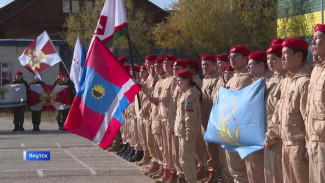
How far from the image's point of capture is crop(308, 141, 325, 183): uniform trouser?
593cm

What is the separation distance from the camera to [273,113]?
23.4 ft

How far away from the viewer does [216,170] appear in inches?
422

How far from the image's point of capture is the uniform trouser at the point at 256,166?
764 centimetres

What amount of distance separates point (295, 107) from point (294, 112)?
0.17ft

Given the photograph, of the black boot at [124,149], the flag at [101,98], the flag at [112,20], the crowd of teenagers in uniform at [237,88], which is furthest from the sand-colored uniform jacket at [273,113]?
the black boot at [124,149]

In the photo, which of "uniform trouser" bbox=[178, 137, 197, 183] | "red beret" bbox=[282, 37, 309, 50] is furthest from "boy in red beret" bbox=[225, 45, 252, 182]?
"red beret" bbox=[282, 37, 309, 50]

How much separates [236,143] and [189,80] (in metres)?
2.21

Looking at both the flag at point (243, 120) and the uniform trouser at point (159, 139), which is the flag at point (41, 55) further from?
the flag at point (243, 120)

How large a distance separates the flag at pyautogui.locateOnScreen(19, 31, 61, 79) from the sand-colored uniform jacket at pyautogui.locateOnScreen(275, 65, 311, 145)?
18.2 metres

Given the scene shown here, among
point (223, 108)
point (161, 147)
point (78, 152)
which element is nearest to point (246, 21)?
point (78, 152)

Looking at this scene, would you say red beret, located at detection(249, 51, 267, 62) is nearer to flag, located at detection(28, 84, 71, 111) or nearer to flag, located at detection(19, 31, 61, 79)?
flag, located at detection(28, 84, 71, 111)

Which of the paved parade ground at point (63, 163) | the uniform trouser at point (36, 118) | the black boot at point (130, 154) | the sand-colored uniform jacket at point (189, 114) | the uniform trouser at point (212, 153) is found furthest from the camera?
the uniform trouser at point (36, 118)

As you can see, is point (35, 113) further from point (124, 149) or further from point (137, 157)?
point (137, 157)

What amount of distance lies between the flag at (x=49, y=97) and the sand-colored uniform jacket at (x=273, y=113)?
15.9 m
